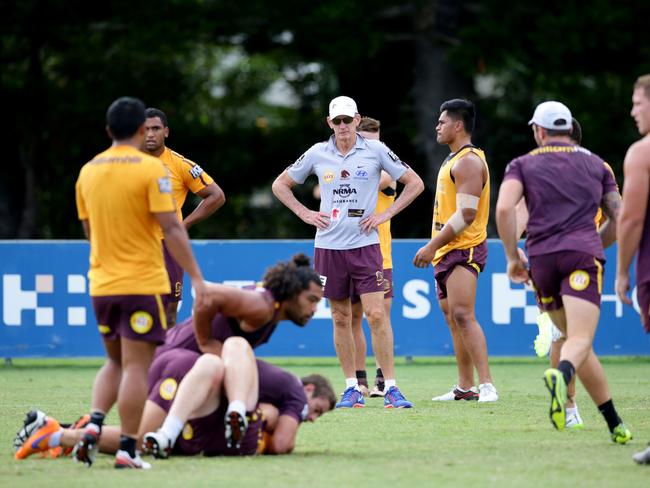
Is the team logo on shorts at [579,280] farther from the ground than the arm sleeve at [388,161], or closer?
closer

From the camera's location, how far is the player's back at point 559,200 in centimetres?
843

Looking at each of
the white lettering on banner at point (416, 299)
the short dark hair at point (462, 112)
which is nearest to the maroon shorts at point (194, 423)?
the short dark hair at point (462, 112)

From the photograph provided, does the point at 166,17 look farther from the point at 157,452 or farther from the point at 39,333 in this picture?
the point at 157,452

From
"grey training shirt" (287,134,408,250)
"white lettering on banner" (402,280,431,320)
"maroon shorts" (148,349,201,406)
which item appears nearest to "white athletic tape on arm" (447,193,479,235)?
"grey training shirt" (287,134,408,250)

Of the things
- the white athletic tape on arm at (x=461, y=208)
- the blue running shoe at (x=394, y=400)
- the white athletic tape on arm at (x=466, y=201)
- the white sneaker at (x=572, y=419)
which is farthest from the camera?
the blue running shoe at (x=394, y=400)

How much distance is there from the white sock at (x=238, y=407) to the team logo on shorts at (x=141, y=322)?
0.64m

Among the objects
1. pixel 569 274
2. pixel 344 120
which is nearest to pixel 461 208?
pixel 344 120

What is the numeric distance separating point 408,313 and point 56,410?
667cm

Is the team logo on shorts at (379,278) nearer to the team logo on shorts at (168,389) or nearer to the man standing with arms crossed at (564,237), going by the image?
the man standing with arms crossed at (564,237)

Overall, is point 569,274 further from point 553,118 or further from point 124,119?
point 124,119

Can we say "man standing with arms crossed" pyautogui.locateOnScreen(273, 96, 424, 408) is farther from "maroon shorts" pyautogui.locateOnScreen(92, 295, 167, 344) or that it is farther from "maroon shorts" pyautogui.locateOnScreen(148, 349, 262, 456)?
"maroon shorts" pyautogui.locateOnScreen(92, 295, 167, 344)

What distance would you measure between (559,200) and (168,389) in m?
2.75

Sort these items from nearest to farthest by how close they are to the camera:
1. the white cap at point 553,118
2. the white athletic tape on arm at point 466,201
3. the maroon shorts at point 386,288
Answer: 1. the white cap at point 553,118
2. the white athletic tape on arm at point 466,201
3. the maroon shorts at point 386,288

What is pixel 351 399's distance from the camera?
11.2 m
